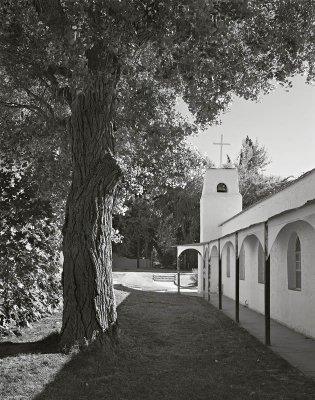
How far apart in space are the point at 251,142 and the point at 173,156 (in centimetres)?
4726

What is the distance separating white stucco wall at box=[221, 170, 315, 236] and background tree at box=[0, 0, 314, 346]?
2.60 metres

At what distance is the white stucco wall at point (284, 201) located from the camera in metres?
12.3

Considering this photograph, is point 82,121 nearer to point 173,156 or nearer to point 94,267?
point 94,267

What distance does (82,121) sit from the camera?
32.3ft

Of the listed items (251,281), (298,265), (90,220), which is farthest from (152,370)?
(251,281)

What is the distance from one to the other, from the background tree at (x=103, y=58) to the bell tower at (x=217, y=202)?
1880 cm

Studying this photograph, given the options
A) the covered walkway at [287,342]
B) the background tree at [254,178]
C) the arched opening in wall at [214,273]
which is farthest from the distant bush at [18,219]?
the background tree at [254,178]

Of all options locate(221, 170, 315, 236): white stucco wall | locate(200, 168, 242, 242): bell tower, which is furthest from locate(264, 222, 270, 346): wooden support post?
locate(200, 168, 242, 242): bell tower

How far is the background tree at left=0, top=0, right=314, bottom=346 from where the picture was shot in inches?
333

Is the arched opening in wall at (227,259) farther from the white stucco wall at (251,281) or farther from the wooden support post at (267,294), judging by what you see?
the wooden support post at (267,294)

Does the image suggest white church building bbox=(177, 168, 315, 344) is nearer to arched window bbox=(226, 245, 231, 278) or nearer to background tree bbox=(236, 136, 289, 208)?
arched window bbox=(226, 245, 231, 278)

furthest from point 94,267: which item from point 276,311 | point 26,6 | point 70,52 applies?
point 276,311

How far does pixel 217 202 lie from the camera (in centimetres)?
3052

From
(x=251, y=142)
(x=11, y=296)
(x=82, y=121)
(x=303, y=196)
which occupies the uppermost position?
(x=251, y=142)
